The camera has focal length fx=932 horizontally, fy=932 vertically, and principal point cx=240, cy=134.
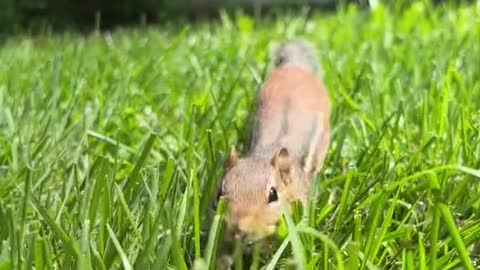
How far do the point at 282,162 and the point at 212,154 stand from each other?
0.14 metres

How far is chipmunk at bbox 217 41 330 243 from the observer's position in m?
1.28

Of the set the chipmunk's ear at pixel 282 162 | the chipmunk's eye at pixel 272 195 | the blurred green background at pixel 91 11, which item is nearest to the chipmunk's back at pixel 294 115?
the chipmunk's ear at pixel 282 162

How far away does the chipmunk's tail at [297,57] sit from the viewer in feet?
7.47

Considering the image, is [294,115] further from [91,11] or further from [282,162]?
[91,11]

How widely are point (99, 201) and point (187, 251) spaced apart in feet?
0.47

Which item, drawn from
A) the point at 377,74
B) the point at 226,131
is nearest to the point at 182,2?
the point at 377,74

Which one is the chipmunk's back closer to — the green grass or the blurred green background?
the green grass

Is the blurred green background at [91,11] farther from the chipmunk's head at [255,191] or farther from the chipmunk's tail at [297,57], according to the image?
the chipmunk's head at [255,191]

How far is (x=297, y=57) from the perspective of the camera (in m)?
2.31

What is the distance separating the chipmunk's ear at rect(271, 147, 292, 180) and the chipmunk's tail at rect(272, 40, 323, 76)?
2.47 ft

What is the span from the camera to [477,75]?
232 cm

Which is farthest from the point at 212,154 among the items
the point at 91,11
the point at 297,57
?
the point at 91,11

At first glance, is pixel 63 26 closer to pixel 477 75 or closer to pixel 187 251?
pixel 477 75

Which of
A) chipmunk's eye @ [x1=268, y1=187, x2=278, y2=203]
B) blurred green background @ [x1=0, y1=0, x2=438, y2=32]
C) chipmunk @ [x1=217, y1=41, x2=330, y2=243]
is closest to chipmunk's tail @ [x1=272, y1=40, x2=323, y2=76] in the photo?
chipmunk @ [x1=217, y1=41, x2=330, y2=243]
